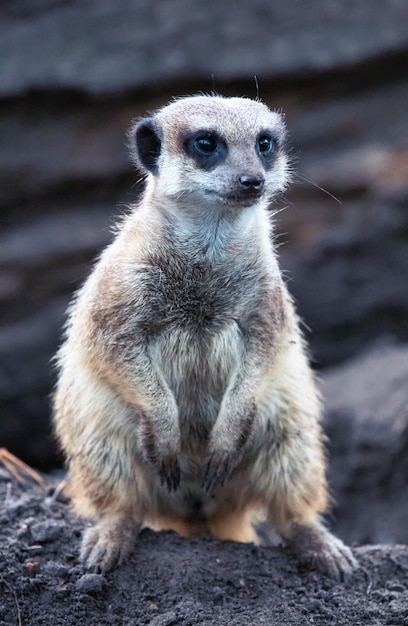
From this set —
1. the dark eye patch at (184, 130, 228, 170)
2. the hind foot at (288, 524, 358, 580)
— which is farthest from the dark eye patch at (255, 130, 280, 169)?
the hind foot at (288, 524, 358, 580)

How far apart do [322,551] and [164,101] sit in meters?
4.34

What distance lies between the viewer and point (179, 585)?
3785 millimetres

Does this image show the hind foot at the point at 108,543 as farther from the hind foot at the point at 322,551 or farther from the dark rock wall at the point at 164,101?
the dark rock wall at the point at 164,101

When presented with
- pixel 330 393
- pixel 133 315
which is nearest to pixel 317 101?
pixel 330 393

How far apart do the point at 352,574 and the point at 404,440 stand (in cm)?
190

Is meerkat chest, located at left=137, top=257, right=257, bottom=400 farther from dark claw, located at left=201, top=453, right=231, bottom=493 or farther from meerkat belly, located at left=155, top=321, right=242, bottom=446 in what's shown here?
dark claw, located at left=201, top=453, right=231, bottom=493

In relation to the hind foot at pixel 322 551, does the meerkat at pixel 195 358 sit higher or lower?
higher

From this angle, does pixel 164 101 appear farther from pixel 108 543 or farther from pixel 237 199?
pixel 108 543

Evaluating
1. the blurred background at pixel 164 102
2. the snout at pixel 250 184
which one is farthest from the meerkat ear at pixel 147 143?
the blurred background at pixel 164 102

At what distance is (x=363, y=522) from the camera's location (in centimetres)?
605

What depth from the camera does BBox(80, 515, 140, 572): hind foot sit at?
12.9 feet

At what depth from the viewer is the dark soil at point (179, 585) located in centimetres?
358

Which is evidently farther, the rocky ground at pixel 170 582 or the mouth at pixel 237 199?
the mouth at pixel 237 199

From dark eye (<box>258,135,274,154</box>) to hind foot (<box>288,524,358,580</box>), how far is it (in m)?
1.68
